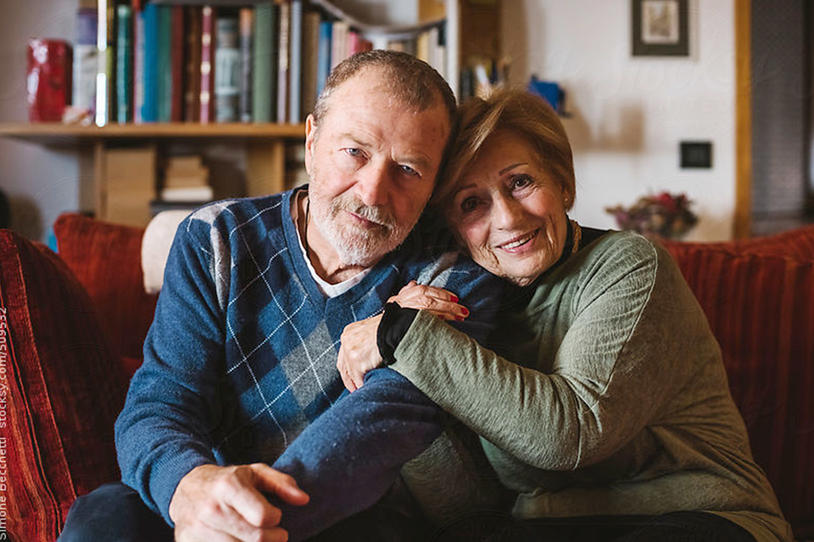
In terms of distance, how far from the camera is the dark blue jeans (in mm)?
733

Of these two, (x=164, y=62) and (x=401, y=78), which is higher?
(x=164, y=62)

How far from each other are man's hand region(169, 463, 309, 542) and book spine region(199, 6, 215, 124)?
177cm

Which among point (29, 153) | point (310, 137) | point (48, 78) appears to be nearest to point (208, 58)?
point (48, 78)

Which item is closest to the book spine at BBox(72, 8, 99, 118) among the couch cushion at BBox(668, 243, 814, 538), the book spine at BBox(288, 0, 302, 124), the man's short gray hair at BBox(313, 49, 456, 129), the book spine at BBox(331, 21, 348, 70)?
the book spine at BBox(288, 0, 302, 124)

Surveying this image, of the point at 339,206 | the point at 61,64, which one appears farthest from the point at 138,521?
the point at 61,64

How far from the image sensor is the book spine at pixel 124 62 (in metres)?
2.21

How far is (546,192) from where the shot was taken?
987 mm

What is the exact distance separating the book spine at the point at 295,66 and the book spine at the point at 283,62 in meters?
0.01

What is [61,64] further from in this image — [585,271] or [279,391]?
[585,271]

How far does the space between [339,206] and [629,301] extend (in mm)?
412

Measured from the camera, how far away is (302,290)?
3.28 ft

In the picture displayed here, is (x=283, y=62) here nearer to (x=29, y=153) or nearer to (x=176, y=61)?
(x=176, y=61)

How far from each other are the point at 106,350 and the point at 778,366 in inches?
47.8

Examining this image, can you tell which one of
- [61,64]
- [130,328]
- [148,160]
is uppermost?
[61,64]
